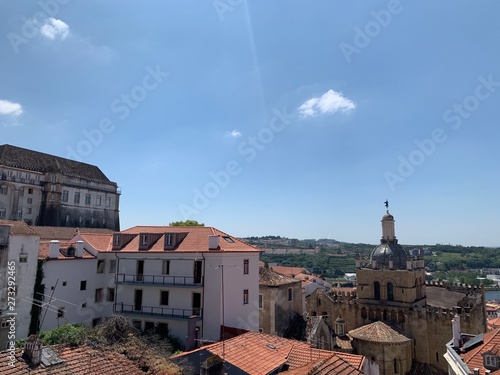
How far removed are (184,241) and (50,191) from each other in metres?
41.7

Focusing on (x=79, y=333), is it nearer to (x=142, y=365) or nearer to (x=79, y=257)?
(x=142, y=365)

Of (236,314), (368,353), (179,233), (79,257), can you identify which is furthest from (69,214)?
(368,353)

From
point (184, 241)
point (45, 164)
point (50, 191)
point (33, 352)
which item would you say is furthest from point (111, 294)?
point (45, 164)

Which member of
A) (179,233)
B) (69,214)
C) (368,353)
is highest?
(69,214)

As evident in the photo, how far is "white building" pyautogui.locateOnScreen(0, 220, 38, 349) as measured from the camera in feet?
77.0

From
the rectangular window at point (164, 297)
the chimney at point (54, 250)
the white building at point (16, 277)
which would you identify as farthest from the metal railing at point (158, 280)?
the white building at point (16, 277)

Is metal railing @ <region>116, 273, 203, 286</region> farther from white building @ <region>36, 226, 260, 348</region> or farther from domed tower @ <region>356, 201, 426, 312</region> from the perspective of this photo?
domed tower @ <region>356, 201, 426, 312</region>

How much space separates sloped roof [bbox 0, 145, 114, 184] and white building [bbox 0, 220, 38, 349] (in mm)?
37901

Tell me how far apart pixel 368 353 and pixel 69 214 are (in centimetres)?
5283

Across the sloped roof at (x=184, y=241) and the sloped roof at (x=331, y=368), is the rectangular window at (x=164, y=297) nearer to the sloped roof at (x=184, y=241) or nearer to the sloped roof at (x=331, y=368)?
the sloped roof at (x=184, y=241)

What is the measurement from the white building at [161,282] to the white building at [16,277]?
121 cm

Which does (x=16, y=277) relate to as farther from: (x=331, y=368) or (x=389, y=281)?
(x=389, y=281)

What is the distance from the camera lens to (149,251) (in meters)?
29.0

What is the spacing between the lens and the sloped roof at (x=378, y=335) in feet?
107
